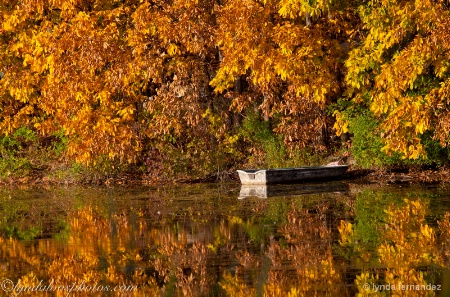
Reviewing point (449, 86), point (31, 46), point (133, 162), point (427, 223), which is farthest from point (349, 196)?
point (31, 46)

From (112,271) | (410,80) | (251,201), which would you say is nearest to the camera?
(112,271)

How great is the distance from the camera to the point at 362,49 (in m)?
25.8

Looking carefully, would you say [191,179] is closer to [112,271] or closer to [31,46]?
[31,46]

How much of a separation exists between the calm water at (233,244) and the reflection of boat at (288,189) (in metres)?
0.08

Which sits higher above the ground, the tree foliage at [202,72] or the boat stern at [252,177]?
the tree foliage at [202,72]

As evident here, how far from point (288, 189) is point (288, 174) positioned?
1378 millimetres

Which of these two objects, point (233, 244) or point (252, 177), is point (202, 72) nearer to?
point (252, 177)

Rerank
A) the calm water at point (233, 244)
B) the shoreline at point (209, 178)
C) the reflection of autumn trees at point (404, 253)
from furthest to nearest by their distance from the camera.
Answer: the shoreline at point (209, 178)
the calm water at point (233, 244)
the reflection of autumn trees at point (404, 253)

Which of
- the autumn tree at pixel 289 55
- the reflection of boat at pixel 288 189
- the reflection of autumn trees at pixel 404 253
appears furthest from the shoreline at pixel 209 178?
the reflection of autumn trees at pixel 404 253

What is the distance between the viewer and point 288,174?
2653 centimetres

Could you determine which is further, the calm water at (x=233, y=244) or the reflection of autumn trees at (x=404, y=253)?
the calm water at (x=233, y=244)

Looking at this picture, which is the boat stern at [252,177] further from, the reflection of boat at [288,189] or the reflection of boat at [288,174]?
the reflection of boat at [288,189]

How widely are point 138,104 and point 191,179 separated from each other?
129 inches

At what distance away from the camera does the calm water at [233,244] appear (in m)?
12.5
